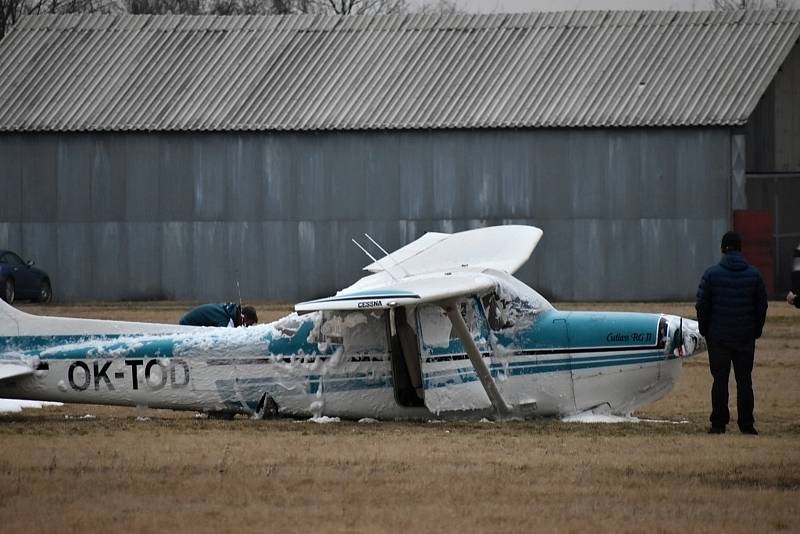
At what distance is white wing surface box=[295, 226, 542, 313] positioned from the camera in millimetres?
14062

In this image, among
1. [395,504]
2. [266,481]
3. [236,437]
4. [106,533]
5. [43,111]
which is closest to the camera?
[106,533]

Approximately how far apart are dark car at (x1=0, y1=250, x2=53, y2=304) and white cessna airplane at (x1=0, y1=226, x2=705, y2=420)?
2590 cm

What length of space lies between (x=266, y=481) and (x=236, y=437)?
2.74 metres

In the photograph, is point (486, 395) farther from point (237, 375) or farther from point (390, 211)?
point (390, 211)

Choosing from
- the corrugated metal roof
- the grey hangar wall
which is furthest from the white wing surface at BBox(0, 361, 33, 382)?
the corrugated metal roof

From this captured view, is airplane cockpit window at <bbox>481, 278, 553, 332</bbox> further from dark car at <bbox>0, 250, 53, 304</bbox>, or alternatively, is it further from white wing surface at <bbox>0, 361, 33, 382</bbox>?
dark car at <bbox>0, 250, 53, 304</bbox>

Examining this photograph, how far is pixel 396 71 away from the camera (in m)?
44.9

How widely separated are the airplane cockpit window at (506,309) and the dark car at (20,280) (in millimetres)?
28041

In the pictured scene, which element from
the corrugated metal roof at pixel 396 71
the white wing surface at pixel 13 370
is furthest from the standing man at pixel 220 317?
the corrugated metal roof at pixel 396 71

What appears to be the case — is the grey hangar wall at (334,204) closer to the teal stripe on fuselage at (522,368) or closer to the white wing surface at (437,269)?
the white wing surface at (437,269)

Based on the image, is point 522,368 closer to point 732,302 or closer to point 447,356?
point 447,356

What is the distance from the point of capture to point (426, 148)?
1671 inches

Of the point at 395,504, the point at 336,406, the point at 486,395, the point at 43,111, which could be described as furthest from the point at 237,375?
the point at 43,111

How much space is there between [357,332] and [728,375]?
3.73 meters
